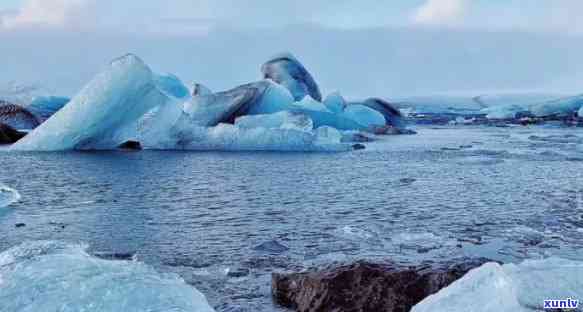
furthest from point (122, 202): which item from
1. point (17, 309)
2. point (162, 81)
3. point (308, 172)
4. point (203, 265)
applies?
point (162, 81)

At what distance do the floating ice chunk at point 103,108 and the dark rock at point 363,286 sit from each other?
912cm

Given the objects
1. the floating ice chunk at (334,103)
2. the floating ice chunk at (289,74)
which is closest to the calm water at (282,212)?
the floating ice chunk at (334,103)

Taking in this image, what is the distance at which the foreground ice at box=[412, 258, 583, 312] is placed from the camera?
7.49 ft

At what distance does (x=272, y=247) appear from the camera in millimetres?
4543

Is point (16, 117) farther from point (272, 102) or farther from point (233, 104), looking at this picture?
point (233, 104)

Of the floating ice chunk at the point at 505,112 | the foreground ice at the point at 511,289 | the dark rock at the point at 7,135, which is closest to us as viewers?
the foreground ice at the point at 511,289

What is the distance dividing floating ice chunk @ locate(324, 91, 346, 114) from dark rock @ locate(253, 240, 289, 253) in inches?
594

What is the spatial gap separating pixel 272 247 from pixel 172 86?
15766 millimetres

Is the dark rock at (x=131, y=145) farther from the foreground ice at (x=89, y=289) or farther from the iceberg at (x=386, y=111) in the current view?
the iceberg at (x=386, y=111)

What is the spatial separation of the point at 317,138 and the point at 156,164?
4.27 metres

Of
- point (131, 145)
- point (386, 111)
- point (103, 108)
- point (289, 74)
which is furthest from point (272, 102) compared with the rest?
point (386, 111)

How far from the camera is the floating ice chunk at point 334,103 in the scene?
19.8m

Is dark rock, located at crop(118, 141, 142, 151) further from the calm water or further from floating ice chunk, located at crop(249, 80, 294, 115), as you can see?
floating ice chunk, located at crop(249, 80, 294, 115)

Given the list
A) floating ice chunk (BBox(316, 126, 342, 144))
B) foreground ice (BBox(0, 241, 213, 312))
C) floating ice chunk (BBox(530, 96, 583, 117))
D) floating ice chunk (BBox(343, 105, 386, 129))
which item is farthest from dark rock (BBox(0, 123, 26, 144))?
floating ice chunk (BBox(530, 96, 583, 117))
